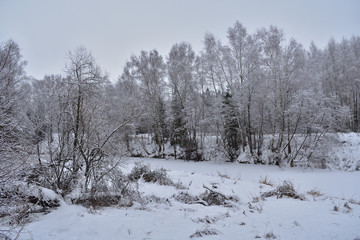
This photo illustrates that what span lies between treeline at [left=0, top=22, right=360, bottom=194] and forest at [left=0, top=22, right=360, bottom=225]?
0.06m

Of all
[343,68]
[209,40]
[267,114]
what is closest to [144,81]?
[209,40]

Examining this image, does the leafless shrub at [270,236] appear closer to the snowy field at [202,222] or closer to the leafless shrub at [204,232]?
the snowy field at [202,222]

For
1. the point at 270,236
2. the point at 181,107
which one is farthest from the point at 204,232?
the point at 181,107

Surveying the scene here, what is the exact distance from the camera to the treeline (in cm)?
594

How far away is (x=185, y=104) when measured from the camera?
1981cm

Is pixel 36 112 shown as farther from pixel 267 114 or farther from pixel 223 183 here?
pixel 267 114

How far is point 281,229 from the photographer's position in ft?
10.6

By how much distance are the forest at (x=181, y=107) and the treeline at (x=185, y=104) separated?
0.18 ft

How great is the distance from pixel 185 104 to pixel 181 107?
66 cm

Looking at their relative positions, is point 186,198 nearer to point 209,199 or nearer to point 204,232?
point 209,199

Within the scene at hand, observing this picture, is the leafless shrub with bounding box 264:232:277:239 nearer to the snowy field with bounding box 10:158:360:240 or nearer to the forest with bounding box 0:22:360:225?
the snowy field with bounding box 10:158:360:240

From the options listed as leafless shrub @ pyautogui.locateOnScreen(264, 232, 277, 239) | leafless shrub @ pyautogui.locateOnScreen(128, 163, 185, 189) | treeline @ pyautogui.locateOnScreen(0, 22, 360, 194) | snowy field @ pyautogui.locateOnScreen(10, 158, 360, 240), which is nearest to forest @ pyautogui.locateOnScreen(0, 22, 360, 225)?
treeline @ pyautogui.locateOnScreen(0, 22, 360, 194)

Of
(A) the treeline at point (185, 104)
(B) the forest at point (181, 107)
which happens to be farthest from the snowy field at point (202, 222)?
(A) the treeline at point (185, 104)

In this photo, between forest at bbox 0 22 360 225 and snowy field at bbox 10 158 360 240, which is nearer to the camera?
snowy field at bbox 10 158 360 240
